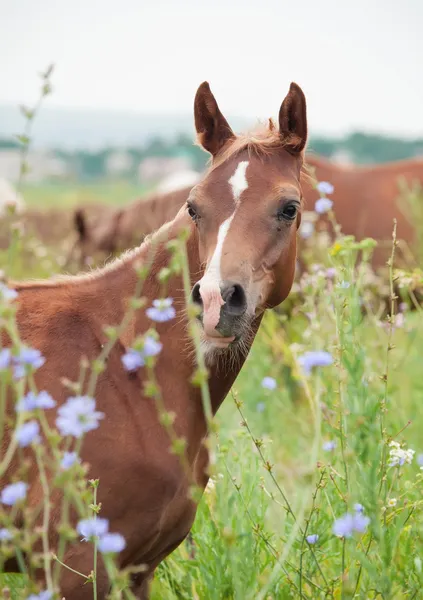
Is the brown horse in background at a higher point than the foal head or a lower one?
lower

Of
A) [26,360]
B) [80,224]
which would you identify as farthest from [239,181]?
[80,224]

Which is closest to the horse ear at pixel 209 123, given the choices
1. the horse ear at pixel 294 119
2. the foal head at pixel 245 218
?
the foal head at pixel 245 218

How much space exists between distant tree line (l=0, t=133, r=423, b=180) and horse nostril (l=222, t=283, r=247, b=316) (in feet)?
127

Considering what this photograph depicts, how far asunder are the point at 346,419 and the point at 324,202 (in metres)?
1.40

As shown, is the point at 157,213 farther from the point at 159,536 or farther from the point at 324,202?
the point at 159,536

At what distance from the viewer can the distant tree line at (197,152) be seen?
158ft

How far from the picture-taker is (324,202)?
133 inches

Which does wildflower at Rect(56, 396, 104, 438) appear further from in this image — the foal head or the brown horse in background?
the brown horse in background

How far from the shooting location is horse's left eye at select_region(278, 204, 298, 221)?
299 centimetres

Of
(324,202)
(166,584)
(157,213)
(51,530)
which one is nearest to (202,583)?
(166,584)

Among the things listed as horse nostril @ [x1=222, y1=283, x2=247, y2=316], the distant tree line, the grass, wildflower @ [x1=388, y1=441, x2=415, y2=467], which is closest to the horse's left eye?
the grass

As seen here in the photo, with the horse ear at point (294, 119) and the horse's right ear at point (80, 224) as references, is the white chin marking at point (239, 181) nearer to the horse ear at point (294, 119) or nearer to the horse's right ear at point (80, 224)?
the horse ear at point (294, 119)

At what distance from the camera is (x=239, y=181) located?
2.99m

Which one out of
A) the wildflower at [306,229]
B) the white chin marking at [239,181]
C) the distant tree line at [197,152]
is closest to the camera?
the white chin marking at [239,181]
